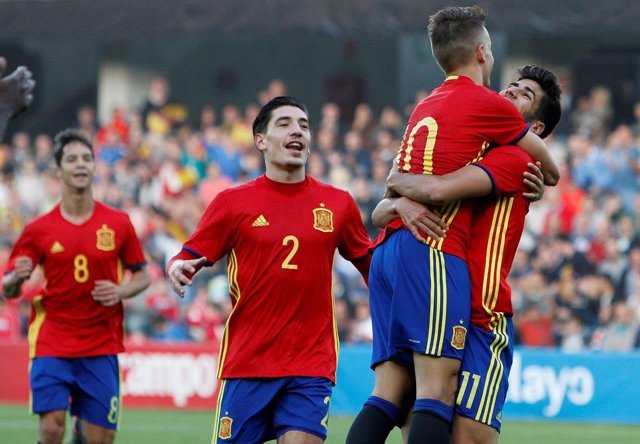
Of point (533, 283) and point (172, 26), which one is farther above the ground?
point (172, 26)

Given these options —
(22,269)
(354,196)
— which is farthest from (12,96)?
(354,196)

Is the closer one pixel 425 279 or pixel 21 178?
pixel 425 279

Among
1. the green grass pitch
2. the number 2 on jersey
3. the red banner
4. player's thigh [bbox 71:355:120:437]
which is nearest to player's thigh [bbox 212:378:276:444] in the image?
the number 2 on jersey

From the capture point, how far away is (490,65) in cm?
639

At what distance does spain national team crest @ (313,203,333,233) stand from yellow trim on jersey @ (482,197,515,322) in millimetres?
1260

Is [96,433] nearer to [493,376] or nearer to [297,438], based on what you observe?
[297,438]

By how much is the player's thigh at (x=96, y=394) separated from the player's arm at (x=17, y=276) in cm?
68

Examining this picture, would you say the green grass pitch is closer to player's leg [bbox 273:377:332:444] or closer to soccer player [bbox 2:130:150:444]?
soccer player [bbox 2:130:150:444]

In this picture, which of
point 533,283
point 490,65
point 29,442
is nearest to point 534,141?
point 490,65

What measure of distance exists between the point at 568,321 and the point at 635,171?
260 centimetres

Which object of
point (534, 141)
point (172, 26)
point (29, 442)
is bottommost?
point (29, 442)

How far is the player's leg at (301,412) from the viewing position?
22.9 feet

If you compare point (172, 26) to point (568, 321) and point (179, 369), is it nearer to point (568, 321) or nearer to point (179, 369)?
point (179, 369)

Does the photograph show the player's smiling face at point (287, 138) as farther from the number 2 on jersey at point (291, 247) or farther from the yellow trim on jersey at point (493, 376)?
the yellow trim on jersey at point (493, 376)
